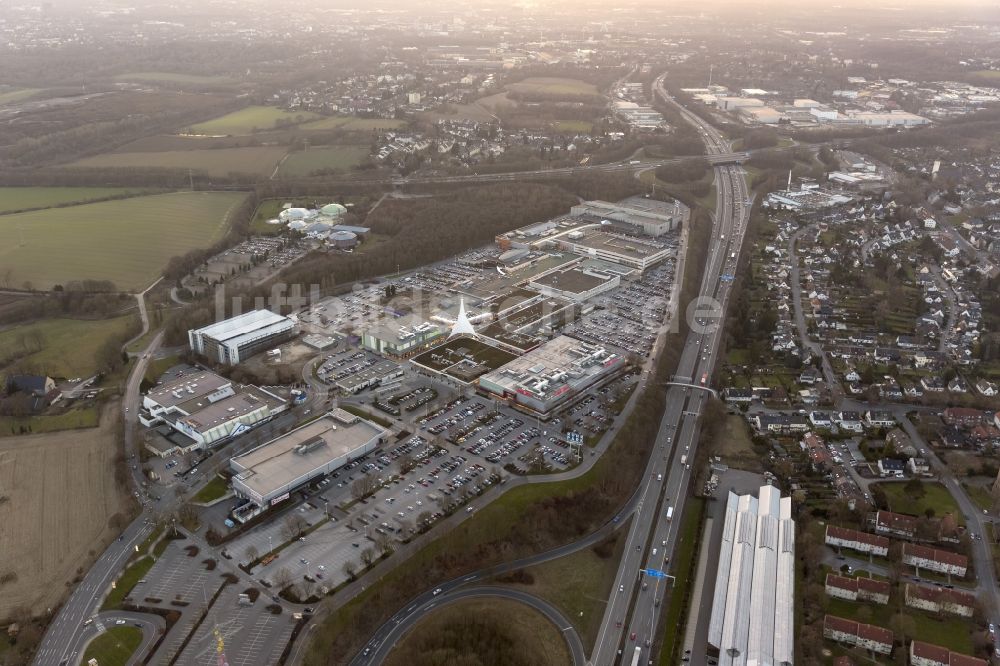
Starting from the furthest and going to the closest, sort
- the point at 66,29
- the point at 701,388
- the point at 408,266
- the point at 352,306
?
the point at 66,29 → the point at 408,266 → the point at 352,306 → the point at 701,388

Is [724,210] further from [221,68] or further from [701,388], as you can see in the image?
[221,68]

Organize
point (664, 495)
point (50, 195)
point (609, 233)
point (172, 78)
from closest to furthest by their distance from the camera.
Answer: point (664, 495), point (609, 233), point (50, 195), point (172, 78)

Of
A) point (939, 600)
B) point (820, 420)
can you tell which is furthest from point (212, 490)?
point (820, 420)

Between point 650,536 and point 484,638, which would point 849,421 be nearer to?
point 650,536

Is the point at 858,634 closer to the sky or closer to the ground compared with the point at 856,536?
closer to the ground

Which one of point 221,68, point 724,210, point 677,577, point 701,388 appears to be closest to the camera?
point 677,577

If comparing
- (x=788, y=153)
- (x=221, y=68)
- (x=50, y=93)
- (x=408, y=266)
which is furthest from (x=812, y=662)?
(x=221, y=68)

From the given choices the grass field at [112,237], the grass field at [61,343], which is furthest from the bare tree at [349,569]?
the grass field at [112,237]
